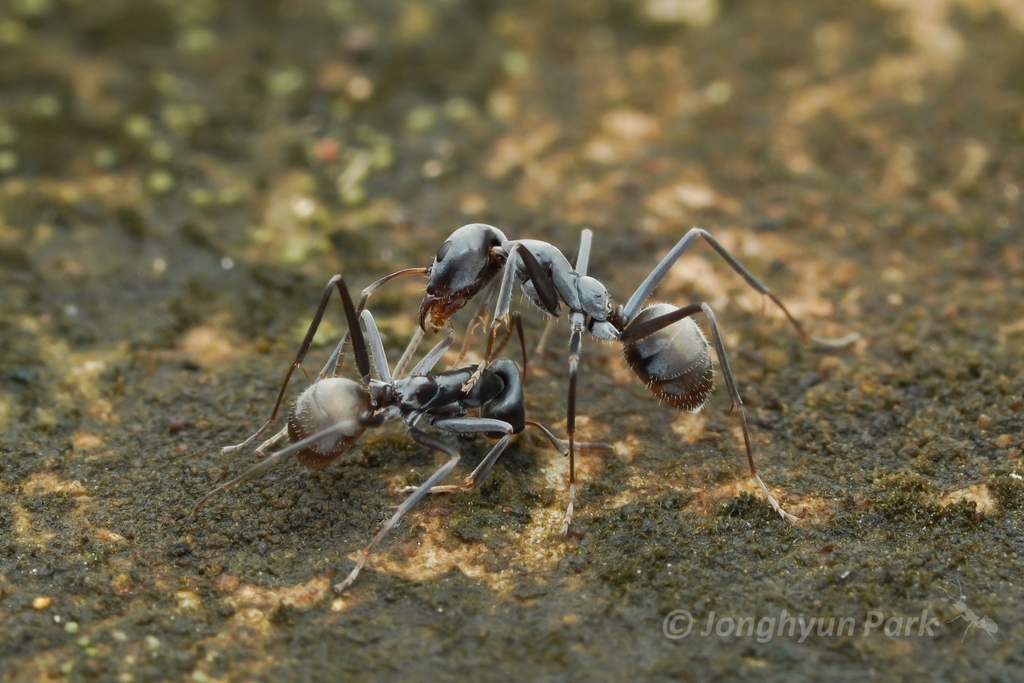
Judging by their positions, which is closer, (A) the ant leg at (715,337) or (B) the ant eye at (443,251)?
(A) the ant leg at (715,337)

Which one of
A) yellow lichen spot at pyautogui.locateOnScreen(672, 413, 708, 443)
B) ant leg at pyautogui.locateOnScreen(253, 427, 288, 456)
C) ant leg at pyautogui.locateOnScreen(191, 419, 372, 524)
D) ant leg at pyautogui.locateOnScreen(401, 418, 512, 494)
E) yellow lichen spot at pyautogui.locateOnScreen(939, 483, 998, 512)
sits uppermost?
ant leg at pyautogui.locateOnScreen(191, 419, 372, 524)

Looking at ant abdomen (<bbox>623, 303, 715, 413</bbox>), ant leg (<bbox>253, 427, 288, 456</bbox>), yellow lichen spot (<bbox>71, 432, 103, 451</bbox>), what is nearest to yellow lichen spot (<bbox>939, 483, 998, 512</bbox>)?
ant abdomen (<bbox>623, 303, 715, 413</bbox>)

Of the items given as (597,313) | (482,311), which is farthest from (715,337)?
(482,311)

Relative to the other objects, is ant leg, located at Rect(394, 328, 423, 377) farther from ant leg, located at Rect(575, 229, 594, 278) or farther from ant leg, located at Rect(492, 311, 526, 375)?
ant leg, located at Rect(575, 229, 594, 278)

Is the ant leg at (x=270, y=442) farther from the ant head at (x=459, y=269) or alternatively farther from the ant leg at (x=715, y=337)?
the ant leg at (x=715, y=337)

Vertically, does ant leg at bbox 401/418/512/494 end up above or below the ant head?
below

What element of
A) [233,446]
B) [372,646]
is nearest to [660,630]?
[372,646]

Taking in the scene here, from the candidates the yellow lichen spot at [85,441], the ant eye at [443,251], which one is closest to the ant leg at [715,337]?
the ant eye at [443,251]
